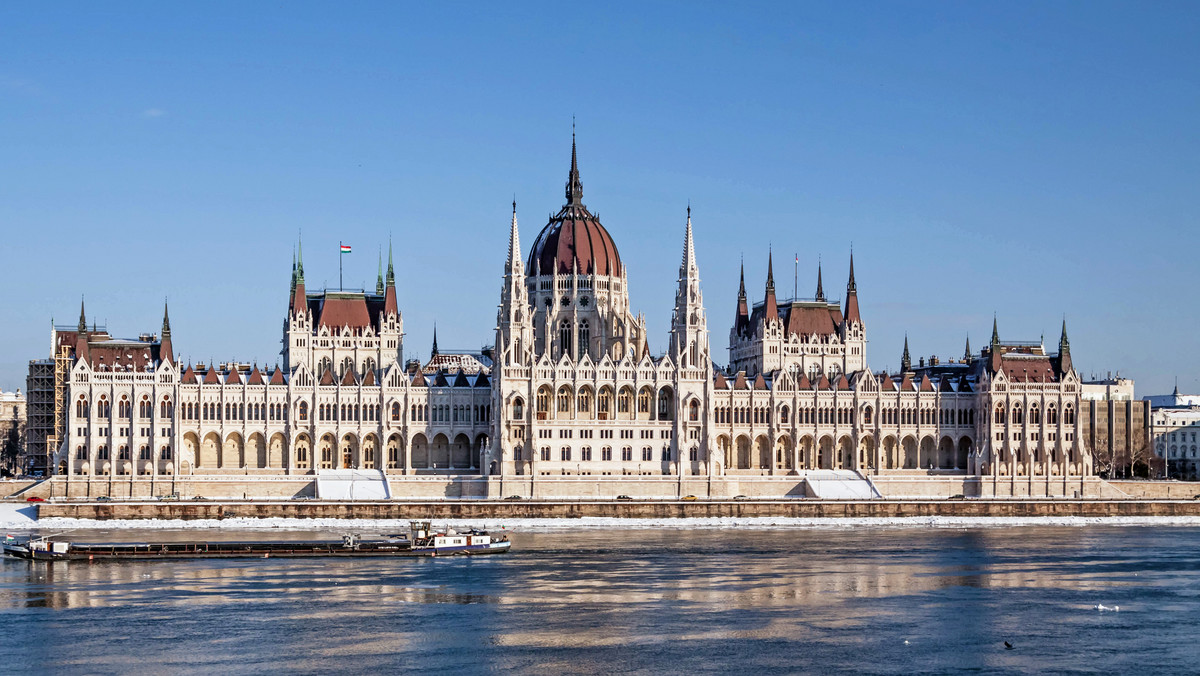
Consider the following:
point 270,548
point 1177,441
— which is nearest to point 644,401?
point 270,548

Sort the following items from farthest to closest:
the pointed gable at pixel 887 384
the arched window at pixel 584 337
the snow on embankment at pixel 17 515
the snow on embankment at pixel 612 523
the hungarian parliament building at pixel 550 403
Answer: the pointed gable at pixel 887 384
the arched window at pixel 584 337
the hungarian parliament building at pixel 550 403
the snow on embankment at pixel 612 523
the snow on embankment at pixel 17 515

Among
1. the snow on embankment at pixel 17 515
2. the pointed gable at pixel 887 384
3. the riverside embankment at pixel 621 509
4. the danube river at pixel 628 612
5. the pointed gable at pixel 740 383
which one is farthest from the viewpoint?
the pointed gable at pixel 887 384

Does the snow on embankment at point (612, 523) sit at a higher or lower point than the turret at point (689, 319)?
lower

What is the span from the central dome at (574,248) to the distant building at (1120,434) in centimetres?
5360

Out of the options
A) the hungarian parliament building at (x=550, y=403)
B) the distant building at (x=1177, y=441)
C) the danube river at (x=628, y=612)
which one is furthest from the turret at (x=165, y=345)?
the distant building at (x=1177, y=441)

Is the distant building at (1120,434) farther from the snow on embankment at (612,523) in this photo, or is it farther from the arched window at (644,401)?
the arched window at (644,401)

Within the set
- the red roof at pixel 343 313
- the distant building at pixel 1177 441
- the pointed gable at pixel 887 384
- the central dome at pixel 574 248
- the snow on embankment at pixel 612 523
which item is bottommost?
the snow on embankment at pixel 612 523

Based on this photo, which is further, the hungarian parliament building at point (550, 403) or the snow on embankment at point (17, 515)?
the hungarian parliament building at point (550, 403)

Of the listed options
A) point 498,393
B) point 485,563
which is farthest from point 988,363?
point 485,563

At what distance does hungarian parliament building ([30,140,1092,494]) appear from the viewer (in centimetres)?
14312

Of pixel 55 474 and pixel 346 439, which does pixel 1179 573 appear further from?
pixel 55 474

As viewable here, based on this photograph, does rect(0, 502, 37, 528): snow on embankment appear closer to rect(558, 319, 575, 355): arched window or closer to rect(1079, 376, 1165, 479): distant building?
rect(558, 319, 575, 355): arched window

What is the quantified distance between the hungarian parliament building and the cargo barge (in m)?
34.7

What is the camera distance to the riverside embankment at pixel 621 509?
12650cm
